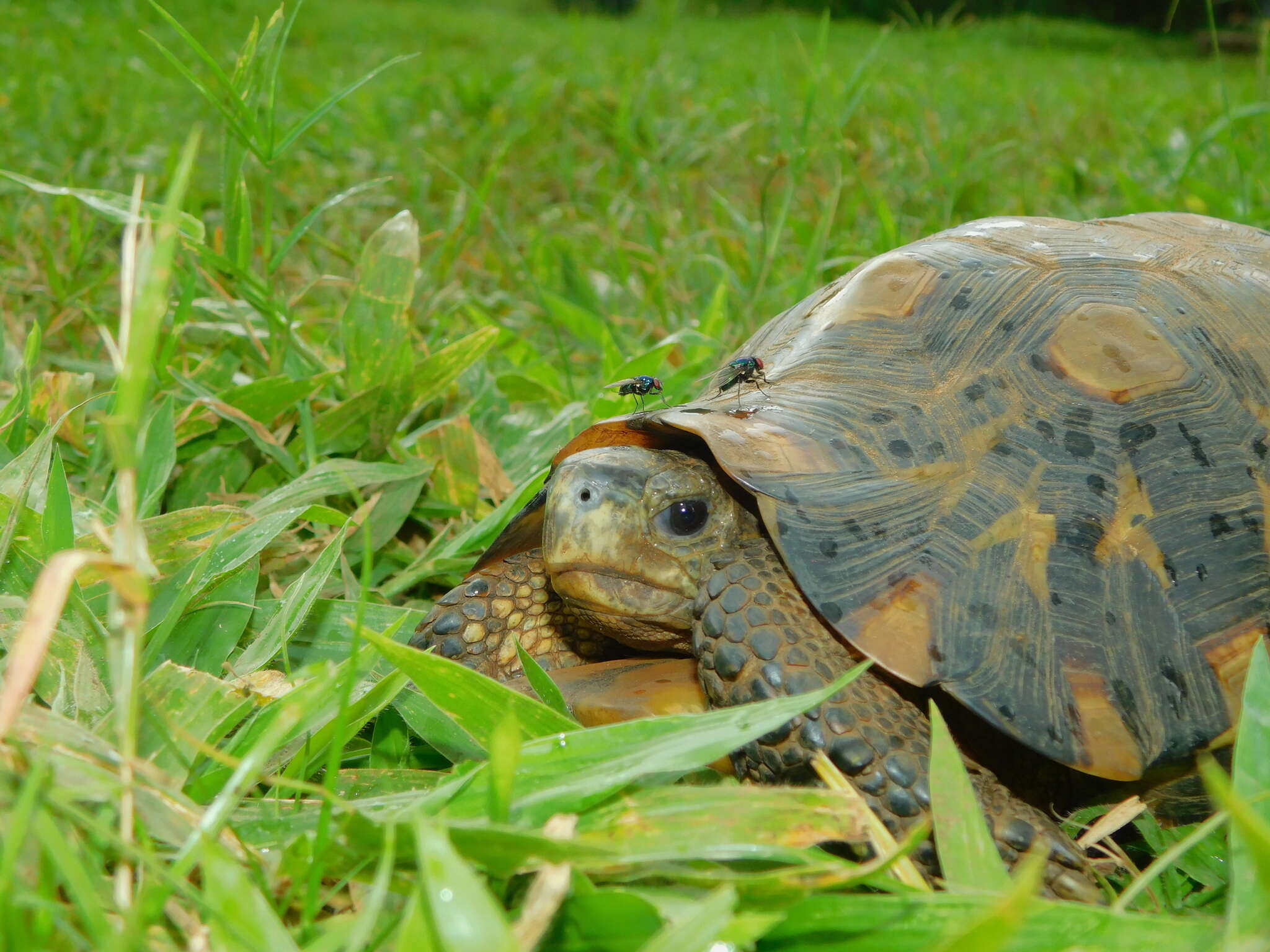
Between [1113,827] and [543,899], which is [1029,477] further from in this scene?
[543,899]

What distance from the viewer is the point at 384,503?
6.81 feet

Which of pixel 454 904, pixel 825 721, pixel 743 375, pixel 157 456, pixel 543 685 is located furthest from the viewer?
pixel 157 456

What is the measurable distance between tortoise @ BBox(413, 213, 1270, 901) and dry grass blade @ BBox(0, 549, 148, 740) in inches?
33.4

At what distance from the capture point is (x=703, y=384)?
260cm

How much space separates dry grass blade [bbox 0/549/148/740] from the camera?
0.71 m

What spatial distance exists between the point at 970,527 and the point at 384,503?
115 centimetres

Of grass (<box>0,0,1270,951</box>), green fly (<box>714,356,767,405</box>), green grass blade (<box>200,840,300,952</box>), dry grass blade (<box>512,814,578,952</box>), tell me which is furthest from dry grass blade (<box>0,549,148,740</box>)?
green fly (<box>714,356,767,405</box>)

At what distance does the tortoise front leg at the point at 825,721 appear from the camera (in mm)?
1307

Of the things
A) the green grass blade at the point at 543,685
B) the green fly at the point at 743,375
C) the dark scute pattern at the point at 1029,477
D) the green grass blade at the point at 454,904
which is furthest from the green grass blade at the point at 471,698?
the green fly at the point at 743,375

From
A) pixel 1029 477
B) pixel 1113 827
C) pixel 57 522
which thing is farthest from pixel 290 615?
pixel 1113 827

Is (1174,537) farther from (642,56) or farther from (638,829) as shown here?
(642,56)

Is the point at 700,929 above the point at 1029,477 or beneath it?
beneath

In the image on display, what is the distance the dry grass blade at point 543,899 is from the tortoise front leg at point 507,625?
32.8 inches

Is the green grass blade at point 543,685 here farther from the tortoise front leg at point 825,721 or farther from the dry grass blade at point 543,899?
the dry grass blade at point 543,899
